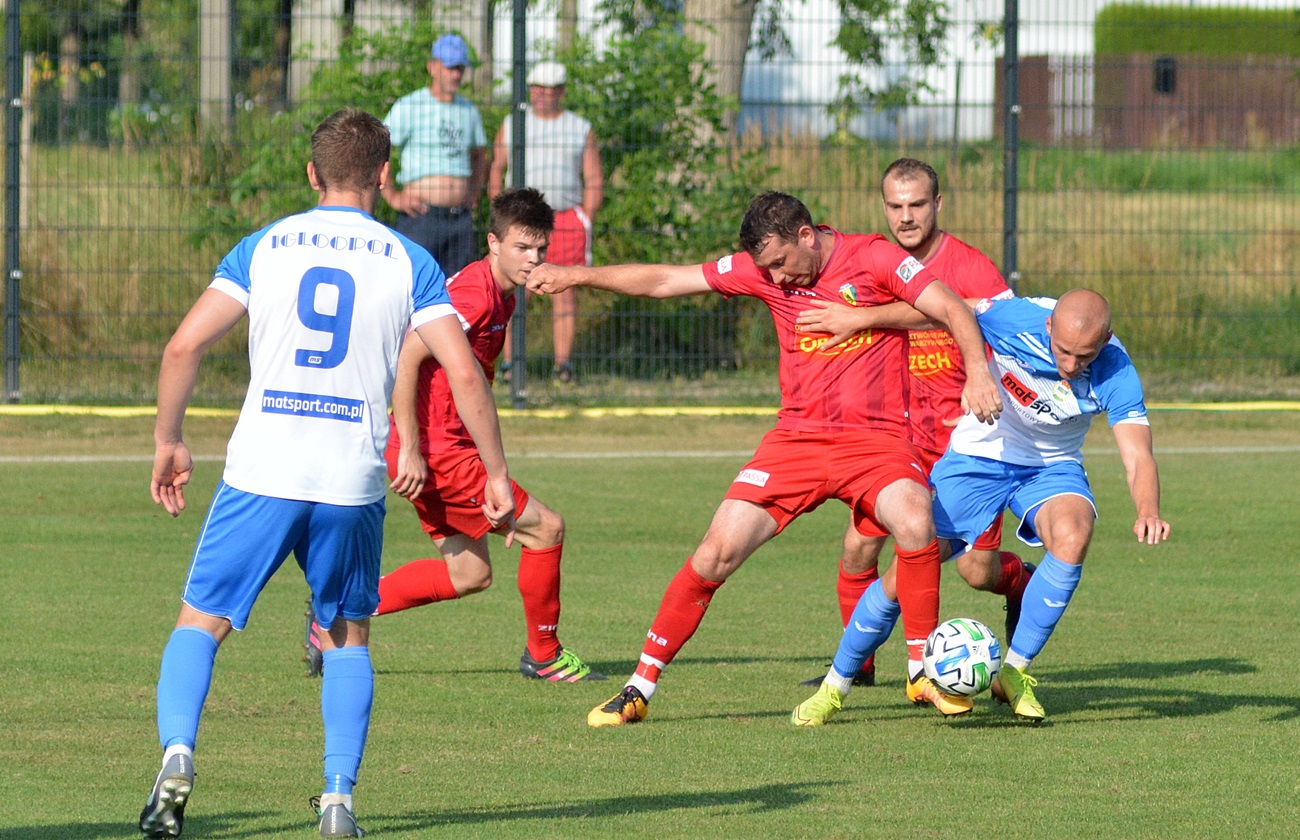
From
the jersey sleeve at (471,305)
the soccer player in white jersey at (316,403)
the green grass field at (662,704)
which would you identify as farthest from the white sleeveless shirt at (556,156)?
the soccer player in white jersey at (316,403)

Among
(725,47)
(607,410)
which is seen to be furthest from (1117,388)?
(725,47)

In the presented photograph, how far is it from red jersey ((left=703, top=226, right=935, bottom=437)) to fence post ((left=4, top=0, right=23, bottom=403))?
329 inches

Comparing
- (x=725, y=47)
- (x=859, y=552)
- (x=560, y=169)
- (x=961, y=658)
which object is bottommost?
(x=961, y=658)

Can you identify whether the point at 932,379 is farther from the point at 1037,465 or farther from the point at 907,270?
the point at 907,270

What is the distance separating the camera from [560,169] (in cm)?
1398

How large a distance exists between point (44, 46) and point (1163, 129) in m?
8.71

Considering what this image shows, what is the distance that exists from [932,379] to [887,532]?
111cm

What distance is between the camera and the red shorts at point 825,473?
656cm

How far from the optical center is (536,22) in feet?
48.7

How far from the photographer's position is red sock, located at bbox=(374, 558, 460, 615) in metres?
7.32

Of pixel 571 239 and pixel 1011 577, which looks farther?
pixel 571 239

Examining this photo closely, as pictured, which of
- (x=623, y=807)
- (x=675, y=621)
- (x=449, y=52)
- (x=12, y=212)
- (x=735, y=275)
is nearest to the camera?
(x=623, y=807)

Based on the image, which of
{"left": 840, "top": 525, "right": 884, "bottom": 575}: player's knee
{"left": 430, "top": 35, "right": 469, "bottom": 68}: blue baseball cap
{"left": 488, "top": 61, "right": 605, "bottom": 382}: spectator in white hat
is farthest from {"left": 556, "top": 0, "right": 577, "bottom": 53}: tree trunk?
{"left": 840, "top": 525, "right": 884, "bottom": 575}: player's knee

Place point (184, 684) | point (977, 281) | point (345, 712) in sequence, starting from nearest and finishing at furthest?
1. point (184, 684)
2. point (345, 712)
3. point (977, 281)
